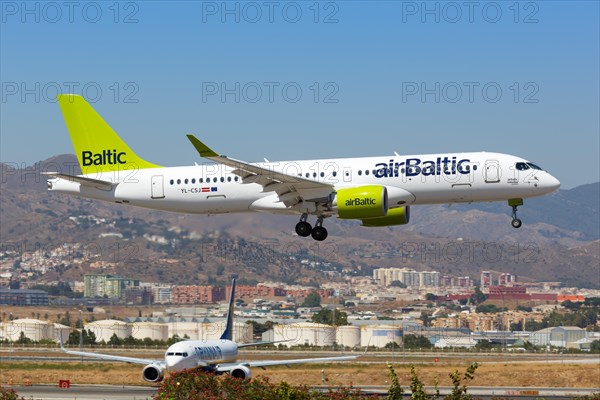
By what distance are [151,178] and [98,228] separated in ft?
147

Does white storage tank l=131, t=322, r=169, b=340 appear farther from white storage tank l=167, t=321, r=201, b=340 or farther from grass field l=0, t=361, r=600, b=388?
grass field l=0, t=361, r=600, b=388

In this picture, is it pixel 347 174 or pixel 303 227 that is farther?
pixel 303 227

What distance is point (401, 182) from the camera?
2158 inches

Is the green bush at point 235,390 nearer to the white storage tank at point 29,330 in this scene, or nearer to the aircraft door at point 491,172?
the aircraft door at point 491,172

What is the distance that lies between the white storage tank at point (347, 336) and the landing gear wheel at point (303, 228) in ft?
301

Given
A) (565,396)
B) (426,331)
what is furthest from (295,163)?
(426,331)

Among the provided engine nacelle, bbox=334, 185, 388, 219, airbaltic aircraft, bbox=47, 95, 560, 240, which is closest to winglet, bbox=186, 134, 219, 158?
airbaltic aircraft, bbox=47, 95, 560, 240

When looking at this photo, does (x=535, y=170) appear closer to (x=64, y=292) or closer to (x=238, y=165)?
(x=238, y=165)

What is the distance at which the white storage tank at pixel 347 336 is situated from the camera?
148 metres

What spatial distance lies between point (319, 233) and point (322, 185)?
3.40 metres

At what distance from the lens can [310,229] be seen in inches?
2282

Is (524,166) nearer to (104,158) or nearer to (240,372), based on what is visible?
(240,372)

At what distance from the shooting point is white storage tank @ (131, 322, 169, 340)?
143000mm

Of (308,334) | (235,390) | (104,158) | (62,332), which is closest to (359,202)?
(104,158)
